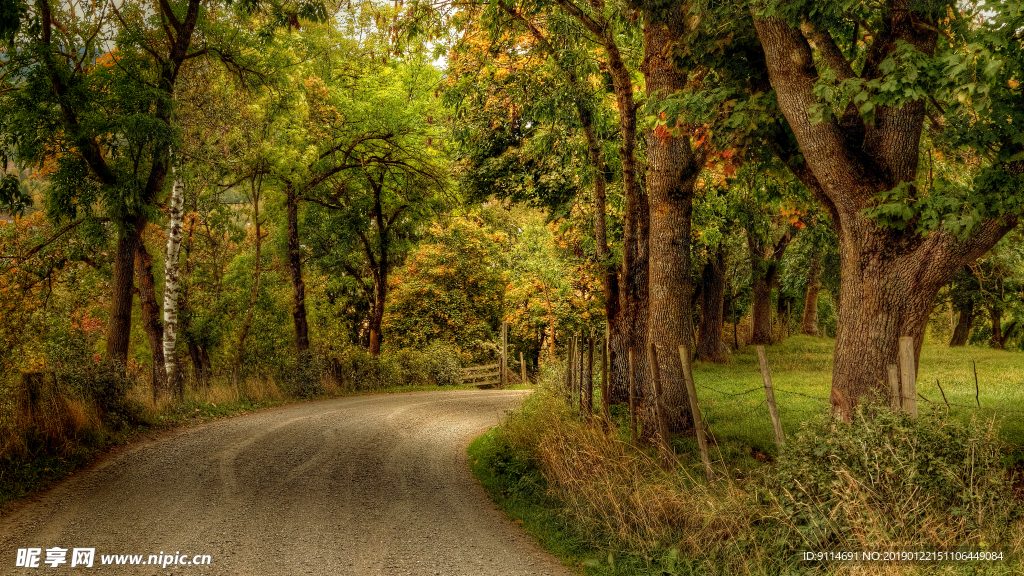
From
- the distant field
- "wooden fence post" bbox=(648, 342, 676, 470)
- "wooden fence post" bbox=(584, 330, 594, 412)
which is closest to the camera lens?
"wooden fence post" bbox=(648, 342, 676, 470)

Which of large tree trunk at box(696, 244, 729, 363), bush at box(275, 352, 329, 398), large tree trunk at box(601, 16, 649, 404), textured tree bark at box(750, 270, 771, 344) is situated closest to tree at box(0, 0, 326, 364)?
large tree trunk at box(601, 16, 649, 404)

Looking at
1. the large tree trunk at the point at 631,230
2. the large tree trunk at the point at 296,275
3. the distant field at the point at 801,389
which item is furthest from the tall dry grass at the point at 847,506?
the large tree trunk at the point at 296,275

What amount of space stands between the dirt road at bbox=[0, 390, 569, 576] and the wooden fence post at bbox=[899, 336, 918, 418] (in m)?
3.49

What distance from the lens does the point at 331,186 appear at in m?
25.1

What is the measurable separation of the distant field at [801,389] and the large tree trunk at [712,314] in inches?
30.2

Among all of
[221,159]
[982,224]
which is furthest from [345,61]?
[982,224]

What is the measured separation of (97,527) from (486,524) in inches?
159

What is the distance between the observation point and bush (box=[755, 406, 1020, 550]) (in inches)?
196

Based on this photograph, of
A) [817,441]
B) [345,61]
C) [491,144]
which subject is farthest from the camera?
[345,61]

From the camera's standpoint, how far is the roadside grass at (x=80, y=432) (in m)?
7.96

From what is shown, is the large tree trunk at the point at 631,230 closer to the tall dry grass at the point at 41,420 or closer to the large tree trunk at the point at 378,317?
the tall dry grass at the point at 41,420

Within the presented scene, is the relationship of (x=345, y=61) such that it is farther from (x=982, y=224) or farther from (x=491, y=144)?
(x=982, y=224)

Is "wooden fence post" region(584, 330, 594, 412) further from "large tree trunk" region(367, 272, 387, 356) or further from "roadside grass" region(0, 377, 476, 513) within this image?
"large tree trunk" region(367, 272, 387, 356)

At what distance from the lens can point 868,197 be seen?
22.8 feet
